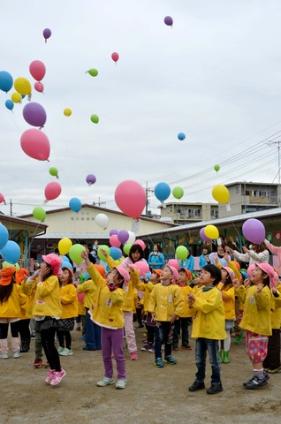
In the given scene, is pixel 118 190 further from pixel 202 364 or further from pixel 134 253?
pixel 202 364

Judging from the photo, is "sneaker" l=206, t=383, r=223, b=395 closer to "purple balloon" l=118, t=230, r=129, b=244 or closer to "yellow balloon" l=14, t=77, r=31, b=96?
"purple balloon" l=118, t=230, r=129, b=244

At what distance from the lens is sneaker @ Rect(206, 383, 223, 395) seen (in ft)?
16.0

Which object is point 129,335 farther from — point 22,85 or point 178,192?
point 178,192

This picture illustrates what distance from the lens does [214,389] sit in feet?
16.1

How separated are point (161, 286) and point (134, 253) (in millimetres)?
Result: 681

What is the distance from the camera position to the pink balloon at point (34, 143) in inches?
298

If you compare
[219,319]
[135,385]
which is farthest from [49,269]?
A: [219,319]

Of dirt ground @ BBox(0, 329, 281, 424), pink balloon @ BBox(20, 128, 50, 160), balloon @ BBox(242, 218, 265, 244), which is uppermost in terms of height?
pink balloon @ BBox(20, 128, 50, 160)

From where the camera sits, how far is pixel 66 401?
471cm

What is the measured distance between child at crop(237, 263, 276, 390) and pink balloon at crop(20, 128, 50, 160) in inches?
163

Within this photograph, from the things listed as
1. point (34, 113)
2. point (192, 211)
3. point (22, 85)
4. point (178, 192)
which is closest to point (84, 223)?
point (178, 192)

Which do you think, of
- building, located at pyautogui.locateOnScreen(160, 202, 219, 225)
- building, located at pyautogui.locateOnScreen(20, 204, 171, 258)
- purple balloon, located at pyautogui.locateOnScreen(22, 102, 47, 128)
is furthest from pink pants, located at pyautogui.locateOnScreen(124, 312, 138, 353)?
building, located at pyautogui.locateOnScreen(160, 202, 219, 225)

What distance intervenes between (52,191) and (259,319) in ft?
20.0

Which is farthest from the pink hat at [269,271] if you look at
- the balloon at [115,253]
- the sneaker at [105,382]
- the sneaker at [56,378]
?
the balloon at [115,253]
